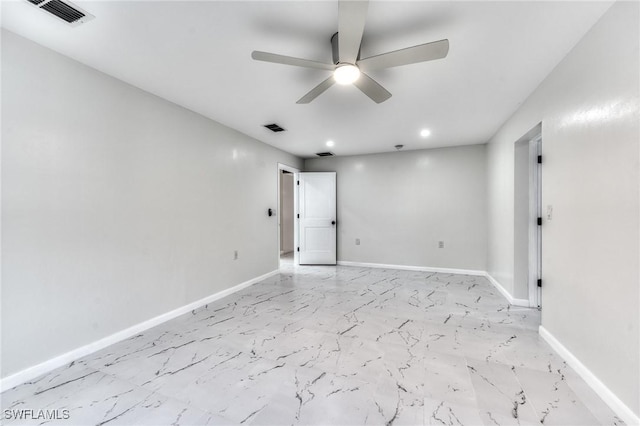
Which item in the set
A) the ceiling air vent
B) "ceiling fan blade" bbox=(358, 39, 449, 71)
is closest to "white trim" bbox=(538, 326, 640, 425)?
"ceiling fan blade" bbox=(358, 39, 449, 71)

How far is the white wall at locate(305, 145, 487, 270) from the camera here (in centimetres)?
503

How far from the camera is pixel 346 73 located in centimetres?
197

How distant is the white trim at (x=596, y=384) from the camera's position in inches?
59.0

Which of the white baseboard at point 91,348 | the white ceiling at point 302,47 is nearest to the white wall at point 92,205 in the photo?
the white baseboard at point 91,348

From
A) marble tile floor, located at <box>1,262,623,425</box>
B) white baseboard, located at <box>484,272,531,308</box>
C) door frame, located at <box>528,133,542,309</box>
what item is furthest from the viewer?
white baseboard, located at <box>484,272,531,308</box>

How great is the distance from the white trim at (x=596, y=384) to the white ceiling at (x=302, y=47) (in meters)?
2.32

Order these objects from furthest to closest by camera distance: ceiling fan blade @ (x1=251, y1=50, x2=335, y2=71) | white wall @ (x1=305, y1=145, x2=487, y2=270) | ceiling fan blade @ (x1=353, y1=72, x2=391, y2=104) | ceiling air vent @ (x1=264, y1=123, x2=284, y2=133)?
white wall @ (x1=305, y1=145, x2=487, y2=270) < ceiling air vent @ (x1=264, y1=123, x2=284, y2=133) < ceiling fan blade @ (x1=353, y1=72, x2=391, y2=104) < ceiling fan blade @ (x1=251, y1=50, x2=335, y2=71)

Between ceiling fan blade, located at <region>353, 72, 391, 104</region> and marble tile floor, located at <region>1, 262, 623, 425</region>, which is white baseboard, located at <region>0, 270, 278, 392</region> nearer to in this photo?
marble tile floor, located at <region>1, 262, 623, 425</region>

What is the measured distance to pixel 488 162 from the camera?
187 inches

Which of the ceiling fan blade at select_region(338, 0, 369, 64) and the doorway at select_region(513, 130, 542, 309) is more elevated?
the ceiling fan blade at select_region(338, 0, 369, 64)

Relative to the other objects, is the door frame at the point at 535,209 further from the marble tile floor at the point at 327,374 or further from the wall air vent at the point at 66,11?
the wall air vent at the point at 66,11

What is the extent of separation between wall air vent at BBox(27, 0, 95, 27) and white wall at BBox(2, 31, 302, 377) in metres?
0.52

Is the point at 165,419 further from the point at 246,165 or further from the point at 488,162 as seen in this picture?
the point at 488,162

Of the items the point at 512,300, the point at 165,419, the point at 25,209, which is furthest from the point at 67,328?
the point at 512,300
